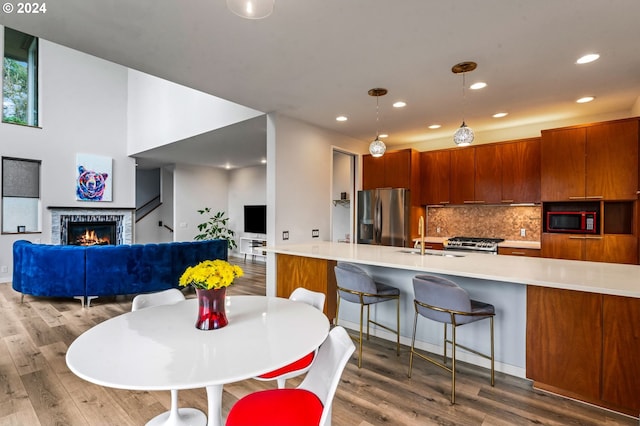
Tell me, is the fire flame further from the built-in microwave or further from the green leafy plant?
the built-in microwave

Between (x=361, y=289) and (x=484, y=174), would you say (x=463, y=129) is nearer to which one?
(x=361, y=289)

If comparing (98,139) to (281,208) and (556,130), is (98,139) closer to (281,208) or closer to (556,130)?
(281,208)

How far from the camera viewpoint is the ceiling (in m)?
1.94

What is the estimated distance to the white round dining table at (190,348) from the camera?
3.41 feet

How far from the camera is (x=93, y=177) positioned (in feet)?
23.1

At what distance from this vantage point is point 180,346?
1280mm

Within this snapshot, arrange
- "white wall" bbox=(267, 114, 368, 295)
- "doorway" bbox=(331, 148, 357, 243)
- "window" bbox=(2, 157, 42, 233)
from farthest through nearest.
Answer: "window" bbox=(2, 157, 42, 233), "doorway" bbox=(331, 148, 357, 243), "white wall" bbox=(267, 114, 368, 295)

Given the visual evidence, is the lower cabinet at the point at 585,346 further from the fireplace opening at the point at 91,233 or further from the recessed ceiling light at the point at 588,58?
the fireplace opening at the point at 91,233

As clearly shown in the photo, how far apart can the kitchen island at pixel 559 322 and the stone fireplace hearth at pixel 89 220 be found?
6828 millimetres

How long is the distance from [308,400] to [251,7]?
68.7 inches

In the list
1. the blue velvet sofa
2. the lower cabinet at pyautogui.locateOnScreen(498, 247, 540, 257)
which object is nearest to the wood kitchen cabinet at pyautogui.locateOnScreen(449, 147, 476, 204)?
the lower cabinet at pyautogui.locateOnScreen(498, 247, 540, 257)

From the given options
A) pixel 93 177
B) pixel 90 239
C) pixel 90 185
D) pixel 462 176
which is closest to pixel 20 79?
pixel 93 177

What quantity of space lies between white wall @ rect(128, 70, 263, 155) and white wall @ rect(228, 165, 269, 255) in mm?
2771

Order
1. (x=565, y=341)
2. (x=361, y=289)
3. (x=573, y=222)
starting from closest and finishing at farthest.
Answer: (x=565, y=341)
(x=361, y=289)
(x=573, y=222)
